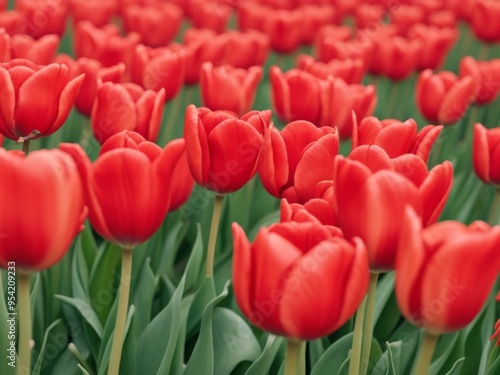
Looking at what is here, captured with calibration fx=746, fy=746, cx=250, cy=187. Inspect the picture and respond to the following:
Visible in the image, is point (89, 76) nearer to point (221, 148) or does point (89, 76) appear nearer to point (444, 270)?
point (221, 148)

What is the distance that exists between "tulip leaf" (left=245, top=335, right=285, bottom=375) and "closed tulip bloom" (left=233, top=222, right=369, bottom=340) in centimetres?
36

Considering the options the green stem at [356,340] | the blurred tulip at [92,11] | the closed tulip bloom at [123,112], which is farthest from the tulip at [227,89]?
the blurred tulip at [92,11]

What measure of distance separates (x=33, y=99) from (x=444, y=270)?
2.92ft

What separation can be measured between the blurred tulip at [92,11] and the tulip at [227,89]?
135cm

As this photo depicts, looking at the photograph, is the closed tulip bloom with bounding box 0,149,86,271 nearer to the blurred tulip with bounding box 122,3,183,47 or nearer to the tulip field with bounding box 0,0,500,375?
the tulip field with bounding box 0,0,500,375

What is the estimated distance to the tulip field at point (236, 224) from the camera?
934 millimetres

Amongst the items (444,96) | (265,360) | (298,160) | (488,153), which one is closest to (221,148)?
(298,160)

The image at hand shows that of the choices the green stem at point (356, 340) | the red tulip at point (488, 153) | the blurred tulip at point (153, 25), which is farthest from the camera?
the blurred tulip at point (153, 25)

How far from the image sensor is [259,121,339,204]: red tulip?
4.33 feet

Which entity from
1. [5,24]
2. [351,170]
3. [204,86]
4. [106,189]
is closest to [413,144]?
[351,170]

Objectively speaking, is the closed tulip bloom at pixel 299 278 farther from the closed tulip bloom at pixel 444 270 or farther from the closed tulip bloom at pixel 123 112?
the closed tulip bloom at pixel 123 112

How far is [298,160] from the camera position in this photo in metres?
1.38

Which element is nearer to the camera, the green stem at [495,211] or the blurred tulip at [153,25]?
the green stem at [495,211]

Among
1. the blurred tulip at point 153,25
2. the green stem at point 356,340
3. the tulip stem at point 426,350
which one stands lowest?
the blurred tulip at point 153,25
